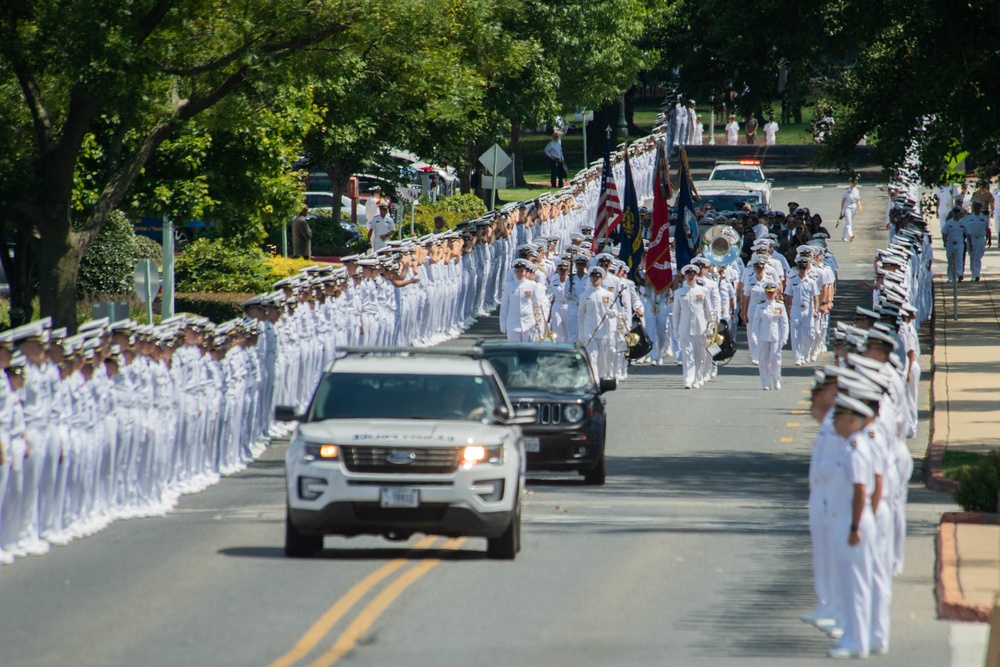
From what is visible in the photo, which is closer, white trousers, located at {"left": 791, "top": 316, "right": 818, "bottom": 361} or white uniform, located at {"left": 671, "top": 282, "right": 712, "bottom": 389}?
white uniform, located at {"left": 671, "top": 282, "right": 712, "bottom": 389}

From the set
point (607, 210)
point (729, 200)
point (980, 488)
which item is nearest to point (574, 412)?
point (980, 488)

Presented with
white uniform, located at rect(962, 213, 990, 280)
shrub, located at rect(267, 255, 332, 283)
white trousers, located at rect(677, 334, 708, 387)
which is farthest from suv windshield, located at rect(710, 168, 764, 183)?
white trousers, located at rect(677, 334, 708, 387)

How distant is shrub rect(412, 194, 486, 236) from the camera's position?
→ 159ft

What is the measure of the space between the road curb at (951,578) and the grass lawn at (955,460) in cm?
329

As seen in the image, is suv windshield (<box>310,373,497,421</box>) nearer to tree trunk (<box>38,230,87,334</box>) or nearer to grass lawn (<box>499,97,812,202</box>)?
tree trunk (<box>38,230,87,334</box>)

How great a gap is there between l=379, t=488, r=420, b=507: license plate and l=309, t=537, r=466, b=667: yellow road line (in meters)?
0.50

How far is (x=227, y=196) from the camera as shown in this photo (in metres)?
29.3

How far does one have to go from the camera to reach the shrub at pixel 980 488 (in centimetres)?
1639

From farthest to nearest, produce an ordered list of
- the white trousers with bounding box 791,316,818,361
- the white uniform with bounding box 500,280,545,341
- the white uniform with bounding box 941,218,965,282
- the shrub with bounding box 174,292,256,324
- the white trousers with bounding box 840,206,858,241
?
the white trousers with bounding box 840,206,858,241 < the white uniform with bounding box 941,218,965,282 < the shrub with bounding box 174,292,256,324 < the white trousers with bounding box 791,316,818,361 < the white uniform with bounding box 500,280,545,341

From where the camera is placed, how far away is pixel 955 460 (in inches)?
797

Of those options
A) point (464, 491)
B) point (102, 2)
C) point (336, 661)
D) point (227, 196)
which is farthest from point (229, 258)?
point (336, 661)

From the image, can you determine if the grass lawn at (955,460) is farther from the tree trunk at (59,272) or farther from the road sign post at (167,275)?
the road sign post at (167,275)

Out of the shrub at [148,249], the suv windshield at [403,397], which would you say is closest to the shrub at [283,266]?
the shrub at [148,249]

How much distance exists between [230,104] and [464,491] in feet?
44.3
